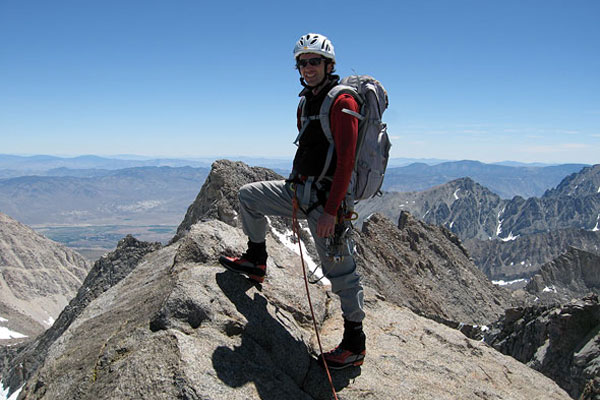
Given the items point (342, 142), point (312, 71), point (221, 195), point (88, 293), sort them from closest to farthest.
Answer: point (342, 142), point (312, 71), point (221, 195), point (88, 293)

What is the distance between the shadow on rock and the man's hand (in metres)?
2.27

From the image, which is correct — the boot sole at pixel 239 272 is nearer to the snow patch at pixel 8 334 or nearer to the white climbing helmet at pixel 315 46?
the white climbing helmet at pixel 315 46

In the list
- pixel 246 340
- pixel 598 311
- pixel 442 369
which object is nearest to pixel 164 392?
pixel 246 340

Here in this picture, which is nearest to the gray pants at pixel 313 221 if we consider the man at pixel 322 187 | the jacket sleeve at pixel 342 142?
the man at pixel 322 187

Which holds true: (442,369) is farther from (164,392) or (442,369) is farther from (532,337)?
(532,337)

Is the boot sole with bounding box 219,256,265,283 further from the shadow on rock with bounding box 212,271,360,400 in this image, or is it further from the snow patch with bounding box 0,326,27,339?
the snow patch with bounding box 0,326,27,339

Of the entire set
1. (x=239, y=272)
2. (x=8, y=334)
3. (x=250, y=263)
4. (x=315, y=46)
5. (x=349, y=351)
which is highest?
(x=315, y=46)

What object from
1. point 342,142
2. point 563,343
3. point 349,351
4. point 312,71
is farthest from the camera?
point 563,343

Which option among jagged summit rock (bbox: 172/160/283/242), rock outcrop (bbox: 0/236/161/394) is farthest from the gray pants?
rock outcrop (bbox: 0/236/161/394)

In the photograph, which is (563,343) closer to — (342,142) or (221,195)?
(221,195)

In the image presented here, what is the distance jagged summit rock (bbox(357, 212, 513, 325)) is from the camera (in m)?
57.8

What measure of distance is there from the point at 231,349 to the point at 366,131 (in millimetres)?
4050

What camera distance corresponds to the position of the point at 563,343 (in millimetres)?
29703

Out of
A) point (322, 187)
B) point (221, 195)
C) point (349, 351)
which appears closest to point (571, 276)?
point (221, 195)
